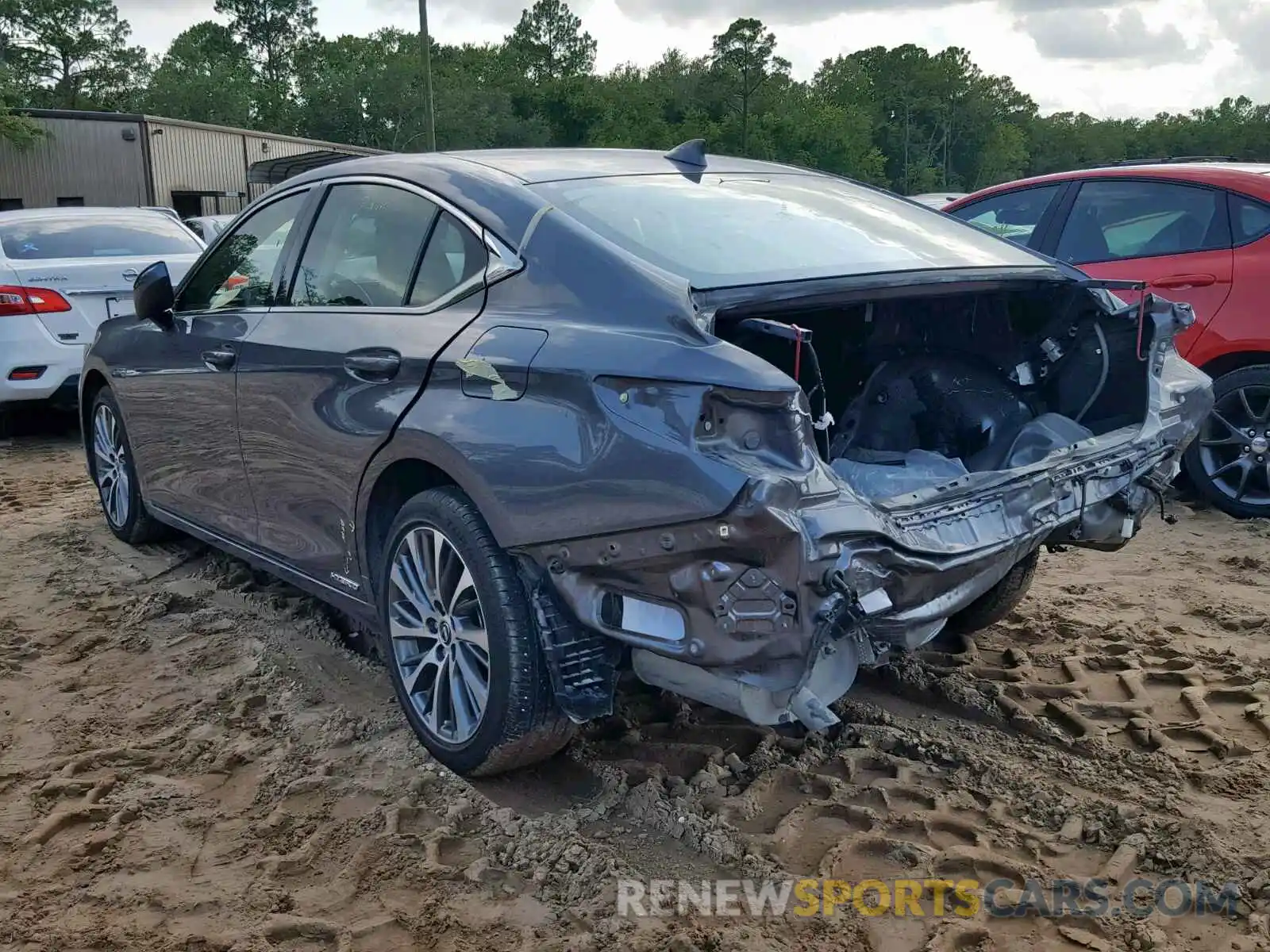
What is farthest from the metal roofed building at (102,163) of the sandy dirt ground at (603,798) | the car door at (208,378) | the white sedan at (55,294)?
the sandy dirt ground at (603,798)

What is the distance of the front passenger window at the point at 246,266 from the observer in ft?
13.5

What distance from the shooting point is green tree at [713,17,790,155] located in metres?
71.7

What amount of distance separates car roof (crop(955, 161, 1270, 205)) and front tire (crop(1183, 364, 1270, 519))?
940 millimetres

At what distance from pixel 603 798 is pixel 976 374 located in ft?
6.20

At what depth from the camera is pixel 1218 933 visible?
2.50m

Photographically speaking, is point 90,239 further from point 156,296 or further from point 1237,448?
point 1237,448

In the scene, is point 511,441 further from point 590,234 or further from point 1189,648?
point 1189,648

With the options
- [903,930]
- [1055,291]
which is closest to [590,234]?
[1055,291]

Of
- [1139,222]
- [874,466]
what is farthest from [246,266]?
[1139,222]

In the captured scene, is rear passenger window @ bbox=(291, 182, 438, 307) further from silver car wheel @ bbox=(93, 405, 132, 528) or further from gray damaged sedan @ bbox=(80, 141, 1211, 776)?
silver car wheel @ bbox=(93, 405, 132, 528)

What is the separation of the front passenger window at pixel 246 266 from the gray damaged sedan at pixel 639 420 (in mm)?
18

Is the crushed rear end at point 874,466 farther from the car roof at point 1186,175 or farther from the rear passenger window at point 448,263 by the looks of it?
the car roof at point 1186,175

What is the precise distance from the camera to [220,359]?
13.5ft

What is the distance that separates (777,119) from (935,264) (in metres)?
70.1
